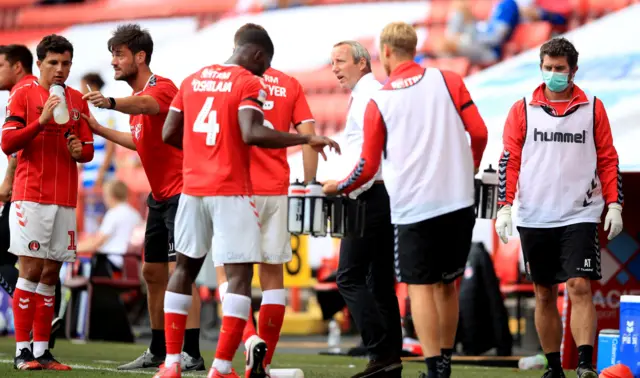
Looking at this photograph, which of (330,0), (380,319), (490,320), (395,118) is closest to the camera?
(395,118)

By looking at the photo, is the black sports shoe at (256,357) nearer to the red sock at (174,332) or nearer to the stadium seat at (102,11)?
the red sock at (174,332)

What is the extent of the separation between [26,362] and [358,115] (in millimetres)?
2448

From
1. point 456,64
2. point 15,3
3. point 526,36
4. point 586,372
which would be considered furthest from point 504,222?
point 15,3

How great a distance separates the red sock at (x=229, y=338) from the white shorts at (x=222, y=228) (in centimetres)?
30

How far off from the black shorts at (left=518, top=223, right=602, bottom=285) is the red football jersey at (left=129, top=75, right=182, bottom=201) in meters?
2.15

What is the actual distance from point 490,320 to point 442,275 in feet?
14.8

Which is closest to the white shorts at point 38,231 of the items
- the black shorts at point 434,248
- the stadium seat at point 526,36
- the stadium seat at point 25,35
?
the black shorts at point 434,248

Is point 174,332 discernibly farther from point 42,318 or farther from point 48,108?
point 48,108

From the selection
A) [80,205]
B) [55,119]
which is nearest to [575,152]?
[55,119]

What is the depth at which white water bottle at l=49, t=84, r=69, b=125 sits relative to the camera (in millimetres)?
6988

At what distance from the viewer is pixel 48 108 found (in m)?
7.00

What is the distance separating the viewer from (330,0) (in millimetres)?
23828

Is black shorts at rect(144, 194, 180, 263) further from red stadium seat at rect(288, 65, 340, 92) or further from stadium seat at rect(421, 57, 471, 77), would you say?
red stadium seat at rect(288, 65, 340, 92)

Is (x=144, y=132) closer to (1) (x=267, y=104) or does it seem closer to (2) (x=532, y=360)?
(1) (x=267, y=104)
